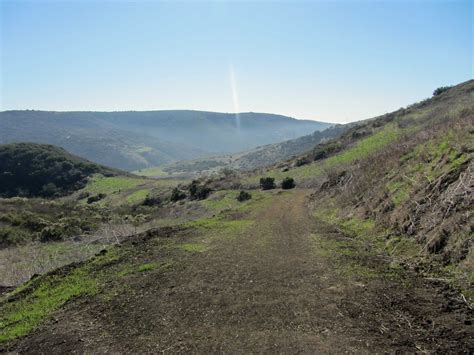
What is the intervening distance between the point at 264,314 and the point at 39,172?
7700cm

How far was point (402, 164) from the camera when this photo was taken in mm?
17422

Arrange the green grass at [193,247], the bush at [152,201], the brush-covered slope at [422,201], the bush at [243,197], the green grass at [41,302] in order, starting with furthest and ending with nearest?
the bush at [152,201] → the bush at [243,197] → the green grass at [193,247] → the brush-covered slope at [422,201] → the green grass at [41,302]

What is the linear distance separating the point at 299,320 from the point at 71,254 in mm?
12971

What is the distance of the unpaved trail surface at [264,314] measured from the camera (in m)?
6.23

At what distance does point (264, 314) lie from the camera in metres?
7.48

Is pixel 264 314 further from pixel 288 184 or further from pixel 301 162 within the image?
pixel 301 162

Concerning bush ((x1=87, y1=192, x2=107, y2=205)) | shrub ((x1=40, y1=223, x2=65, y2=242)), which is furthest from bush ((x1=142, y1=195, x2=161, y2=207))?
shrub ((x1=40, y1=223, x2=65, y2=242))

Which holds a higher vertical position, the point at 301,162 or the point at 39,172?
the point at 301,162

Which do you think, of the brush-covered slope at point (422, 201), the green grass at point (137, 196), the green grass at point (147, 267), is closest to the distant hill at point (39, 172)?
the green grass at point (137, 196)

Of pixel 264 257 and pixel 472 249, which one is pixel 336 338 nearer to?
pixel 472 249

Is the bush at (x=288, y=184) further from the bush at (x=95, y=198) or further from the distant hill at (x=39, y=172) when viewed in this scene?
the distant hill at (x=39, y=172)

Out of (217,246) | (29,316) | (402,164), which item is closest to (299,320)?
(29,316)

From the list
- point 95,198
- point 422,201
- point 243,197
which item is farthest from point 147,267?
point 95,198

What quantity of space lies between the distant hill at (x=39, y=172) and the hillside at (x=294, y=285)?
203 ft
